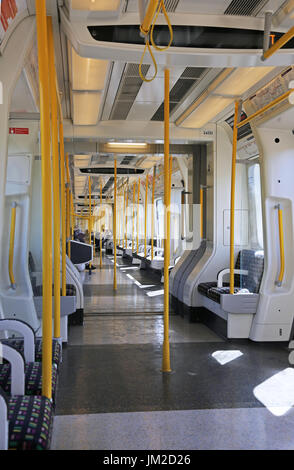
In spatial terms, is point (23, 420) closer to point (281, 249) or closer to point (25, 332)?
point (25, 332)

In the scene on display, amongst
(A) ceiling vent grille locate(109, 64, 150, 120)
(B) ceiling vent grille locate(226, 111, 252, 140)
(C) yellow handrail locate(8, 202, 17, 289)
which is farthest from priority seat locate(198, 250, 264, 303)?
(C) yellow handrail locate(8, 202, 17, 289)

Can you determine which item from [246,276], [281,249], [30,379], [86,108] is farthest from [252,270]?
[30,379]

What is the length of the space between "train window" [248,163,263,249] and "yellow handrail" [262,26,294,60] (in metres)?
2.67

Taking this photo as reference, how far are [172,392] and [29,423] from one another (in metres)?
2.29

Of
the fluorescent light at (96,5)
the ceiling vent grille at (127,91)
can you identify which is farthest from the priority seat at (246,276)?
the fluorescent light at (96,5)

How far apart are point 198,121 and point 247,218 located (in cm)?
166

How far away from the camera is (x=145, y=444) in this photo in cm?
292

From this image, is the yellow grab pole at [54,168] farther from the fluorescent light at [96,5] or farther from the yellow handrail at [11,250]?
the yellow handrail at [11,250]

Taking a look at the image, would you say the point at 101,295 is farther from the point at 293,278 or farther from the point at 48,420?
the point at 48,420

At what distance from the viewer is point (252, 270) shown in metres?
5.99

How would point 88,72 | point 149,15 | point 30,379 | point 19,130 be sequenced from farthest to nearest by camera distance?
point 88,72, point 19,130, point 149,15, point 30,379

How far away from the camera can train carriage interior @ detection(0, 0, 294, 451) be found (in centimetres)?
293

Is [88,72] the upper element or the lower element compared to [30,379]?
upper

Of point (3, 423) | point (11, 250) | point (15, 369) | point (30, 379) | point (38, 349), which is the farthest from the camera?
point (11, 250)
